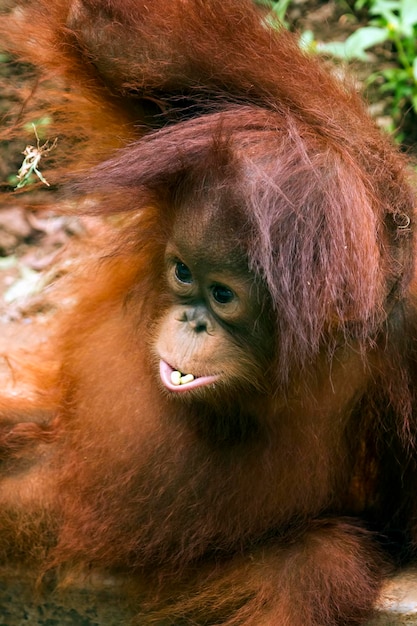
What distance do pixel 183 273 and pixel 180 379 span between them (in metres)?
0.27

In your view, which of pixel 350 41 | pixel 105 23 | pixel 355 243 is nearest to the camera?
pixel 355 243

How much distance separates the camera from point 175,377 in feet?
8.28

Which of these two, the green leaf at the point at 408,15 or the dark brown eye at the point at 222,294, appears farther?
the green leaf at the point at 408,15

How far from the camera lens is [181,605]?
298cm

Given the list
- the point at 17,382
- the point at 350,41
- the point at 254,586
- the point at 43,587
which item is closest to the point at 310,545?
the point at 254,586

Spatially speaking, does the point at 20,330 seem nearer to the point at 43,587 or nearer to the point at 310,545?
the point at 43,587

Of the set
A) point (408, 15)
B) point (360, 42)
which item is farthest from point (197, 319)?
point (408, 15)

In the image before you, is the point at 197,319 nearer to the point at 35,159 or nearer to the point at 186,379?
the point at 186,379

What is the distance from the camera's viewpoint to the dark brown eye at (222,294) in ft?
8.28

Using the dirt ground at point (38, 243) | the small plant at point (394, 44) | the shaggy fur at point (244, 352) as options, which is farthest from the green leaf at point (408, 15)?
the shaggy fur at point (244, 352)

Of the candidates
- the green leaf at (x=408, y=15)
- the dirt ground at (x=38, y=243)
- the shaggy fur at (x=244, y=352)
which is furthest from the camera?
the green leaf at (x=408, y=15)

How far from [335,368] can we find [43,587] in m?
1.09

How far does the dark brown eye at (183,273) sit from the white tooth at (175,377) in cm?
22

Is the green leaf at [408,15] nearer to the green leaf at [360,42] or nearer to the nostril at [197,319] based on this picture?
the green leaf at [360,42]
